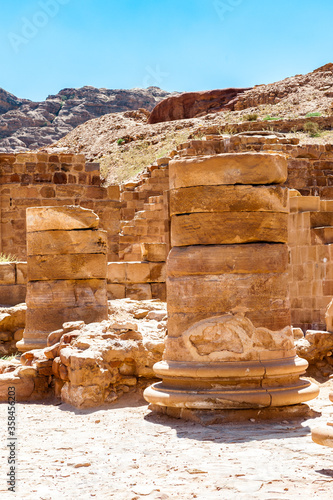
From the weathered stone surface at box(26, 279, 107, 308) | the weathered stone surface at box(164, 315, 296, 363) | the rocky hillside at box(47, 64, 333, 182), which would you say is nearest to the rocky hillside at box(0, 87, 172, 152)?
the rocky hillside at box(47, 64, 333, 182)

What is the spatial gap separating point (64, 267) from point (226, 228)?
3743 millimetres

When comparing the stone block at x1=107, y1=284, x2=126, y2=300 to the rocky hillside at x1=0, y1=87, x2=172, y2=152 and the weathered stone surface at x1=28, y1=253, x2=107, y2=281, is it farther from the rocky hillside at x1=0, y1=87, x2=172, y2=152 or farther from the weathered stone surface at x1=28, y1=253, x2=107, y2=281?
the rocky hillside at x1=0, y1=87, x2=172, y2=152

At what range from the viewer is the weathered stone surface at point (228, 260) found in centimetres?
625

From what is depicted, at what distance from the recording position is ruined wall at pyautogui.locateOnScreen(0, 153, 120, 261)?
16.0 m

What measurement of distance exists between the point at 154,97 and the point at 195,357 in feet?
234

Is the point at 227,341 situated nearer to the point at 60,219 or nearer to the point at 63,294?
the point at 63,294

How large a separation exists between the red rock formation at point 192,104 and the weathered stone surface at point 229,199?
34.3 m

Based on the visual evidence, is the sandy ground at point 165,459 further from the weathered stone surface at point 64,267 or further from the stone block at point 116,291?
the stone block at point 116,291

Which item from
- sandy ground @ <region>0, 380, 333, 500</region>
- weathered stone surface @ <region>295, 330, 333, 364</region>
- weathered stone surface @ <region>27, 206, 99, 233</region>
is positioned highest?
weathered stone surface @ <region>27, 206, 99, 233</region>

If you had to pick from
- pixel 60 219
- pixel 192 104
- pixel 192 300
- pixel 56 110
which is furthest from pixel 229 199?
pixel 56 110

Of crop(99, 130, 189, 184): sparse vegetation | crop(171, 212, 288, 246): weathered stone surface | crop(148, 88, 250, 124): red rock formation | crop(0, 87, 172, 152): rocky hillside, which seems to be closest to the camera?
crop(171, 212, 288, 246): weathered stone surface

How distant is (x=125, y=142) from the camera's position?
39000 millimetres

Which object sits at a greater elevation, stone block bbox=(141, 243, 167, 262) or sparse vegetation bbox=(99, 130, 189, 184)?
sparse vegetation bbox=(99, 130, 189, 184)

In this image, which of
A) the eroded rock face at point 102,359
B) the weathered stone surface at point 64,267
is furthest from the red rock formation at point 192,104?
the eroded rock face at point 102,359
